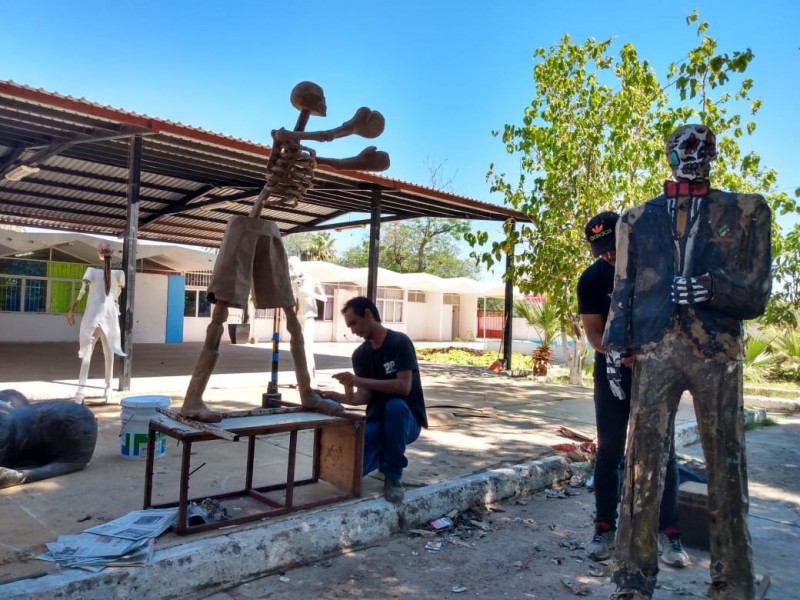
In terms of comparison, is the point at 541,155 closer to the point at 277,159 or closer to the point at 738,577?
the point at 277,159

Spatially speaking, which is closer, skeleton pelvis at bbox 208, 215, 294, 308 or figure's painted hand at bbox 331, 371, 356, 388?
skeleton pelvis at bbox 208, 215, 294, 308

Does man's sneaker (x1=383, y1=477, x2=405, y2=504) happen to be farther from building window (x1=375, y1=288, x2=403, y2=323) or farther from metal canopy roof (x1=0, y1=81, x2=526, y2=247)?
building window (x1=375, y1=288, x2=403, y2=323)

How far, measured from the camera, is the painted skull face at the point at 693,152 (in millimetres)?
2723

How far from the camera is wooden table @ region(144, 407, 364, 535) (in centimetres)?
332

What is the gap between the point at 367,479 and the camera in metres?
4.66

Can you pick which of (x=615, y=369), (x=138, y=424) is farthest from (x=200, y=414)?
(x=615, y=369)

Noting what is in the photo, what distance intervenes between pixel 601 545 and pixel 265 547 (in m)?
1.90

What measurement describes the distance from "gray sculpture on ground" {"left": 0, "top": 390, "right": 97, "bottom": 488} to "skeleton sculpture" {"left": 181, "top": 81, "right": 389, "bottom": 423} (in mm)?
1474

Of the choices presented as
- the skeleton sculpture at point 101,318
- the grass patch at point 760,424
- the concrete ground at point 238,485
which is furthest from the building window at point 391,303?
the skeleton sculpture at point 101,318

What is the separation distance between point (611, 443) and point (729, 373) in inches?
41.6

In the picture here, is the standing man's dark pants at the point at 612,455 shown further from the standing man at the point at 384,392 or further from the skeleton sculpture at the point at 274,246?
the skeleton sculpture at the point at 274,246

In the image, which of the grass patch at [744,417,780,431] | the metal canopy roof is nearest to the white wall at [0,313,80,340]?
the metal canopy roof

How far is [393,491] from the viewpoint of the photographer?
13.3 ft

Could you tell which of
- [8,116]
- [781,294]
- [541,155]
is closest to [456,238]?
[781,294]
